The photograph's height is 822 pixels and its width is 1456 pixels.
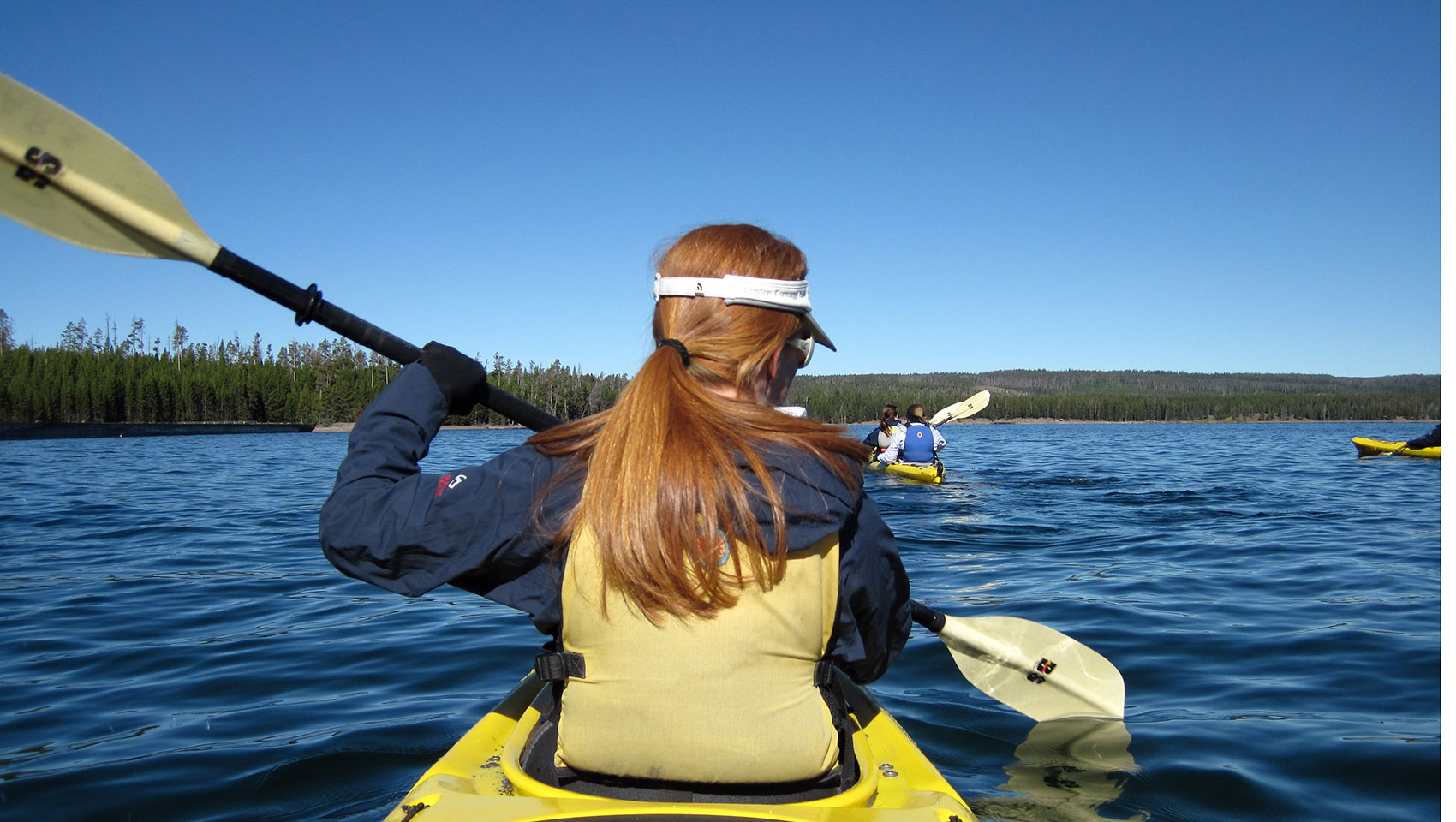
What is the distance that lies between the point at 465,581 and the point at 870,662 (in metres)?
0.99

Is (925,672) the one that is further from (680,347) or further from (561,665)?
(680,347)

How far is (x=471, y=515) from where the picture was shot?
180cm

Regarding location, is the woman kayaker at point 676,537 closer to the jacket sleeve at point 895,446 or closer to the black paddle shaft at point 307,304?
the black paddle shaft at point 307,304

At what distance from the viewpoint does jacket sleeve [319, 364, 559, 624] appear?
1.77m

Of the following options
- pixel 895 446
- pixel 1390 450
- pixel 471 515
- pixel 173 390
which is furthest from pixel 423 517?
pixel 173 390

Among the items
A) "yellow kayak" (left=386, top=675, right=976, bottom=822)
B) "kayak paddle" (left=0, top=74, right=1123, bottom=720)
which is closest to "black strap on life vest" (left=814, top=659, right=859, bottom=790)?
"yellow kayak" (left=386, top=675, right=976, bottom=822)

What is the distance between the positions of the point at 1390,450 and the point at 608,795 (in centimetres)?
2848

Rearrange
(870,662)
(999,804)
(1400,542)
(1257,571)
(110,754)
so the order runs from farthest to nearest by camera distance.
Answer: (1400,542) < (1257,571) < (110,754) < (999,804) < (870,662)

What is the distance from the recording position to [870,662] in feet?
7.61

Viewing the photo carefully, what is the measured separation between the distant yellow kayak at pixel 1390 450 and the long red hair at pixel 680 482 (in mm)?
25871

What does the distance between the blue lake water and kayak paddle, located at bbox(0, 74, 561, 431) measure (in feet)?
6.55

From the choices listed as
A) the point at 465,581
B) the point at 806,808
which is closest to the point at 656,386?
the point at 465,581

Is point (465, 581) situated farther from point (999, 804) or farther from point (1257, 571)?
point (1257, 571)

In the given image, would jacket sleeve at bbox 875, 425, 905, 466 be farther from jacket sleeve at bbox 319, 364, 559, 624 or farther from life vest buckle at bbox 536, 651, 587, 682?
jacket sleeve at bbox 319, 364, 559, 624
